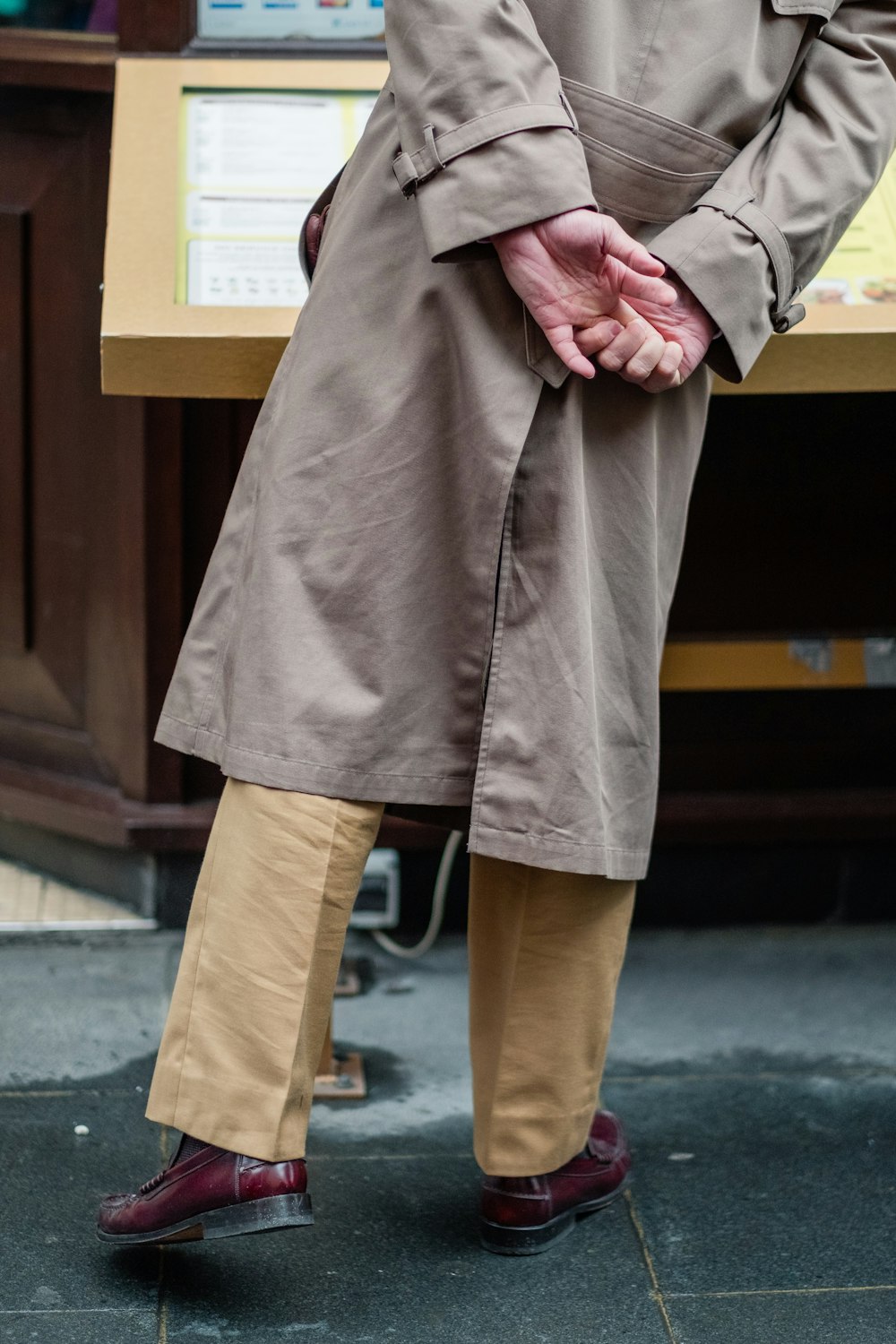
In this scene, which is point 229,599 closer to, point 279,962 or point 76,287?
point 279,962

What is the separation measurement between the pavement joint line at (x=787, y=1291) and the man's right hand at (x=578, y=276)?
1.17 m

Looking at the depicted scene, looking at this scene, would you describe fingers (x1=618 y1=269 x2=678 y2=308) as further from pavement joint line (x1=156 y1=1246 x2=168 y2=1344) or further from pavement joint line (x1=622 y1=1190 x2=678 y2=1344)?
pavement joint line (x1=156 y1=1246 x2=168 y2=1344)

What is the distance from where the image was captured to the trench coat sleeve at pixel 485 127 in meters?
1.66

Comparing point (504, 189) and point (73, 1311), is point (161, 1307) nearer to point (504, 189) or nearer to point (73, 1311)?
point (73, 1311)

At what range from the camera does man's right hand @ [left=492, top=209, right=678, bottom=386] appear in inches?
66.5

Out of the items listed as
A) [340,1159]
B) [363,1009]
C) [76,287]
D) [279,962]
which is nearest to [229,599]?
[279,962]

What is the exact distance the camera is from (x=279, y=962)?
183 cm

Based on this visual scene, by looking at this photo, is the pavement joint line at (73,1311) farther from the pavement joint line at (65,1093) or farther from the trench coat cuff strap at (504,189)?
the trench coat cuff strap at (504,189)

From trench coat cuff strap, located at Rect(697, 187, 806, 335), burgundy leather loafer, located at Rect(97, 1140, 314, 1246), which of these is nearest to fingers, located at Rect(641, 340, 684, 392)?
trench coat cuff strap, located at Rect(697, 187, 806, 335)

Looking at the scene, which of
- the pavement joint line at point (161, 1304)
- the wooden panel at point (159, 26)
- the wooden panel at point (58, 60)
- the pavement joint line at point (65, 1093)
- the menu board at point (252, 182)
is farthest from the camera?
the wooden panel at point (58, 60)

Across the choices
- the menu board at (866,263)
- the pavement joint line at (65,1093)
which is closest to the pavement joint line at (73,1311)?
the pavement joint line at (65,1093)

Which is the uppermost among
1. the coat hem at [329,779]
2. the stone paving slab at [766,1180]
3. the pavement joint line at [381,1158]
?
the coat hem at [329,779]

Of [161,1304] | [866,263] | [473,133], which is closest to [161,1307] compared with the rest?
[161,1304]

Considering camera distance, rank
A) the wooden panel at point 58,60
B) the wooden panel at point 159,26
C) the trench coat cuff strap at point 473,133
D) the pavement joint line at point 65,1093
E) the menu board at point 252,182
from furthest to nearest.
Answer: the wooden panel at point 58,60 → the wooden panel at point 159,26 → the pavement joint line at point 65,1093 → the menu board at point 252,182 → the trench coat cuff strap at point 473,133
